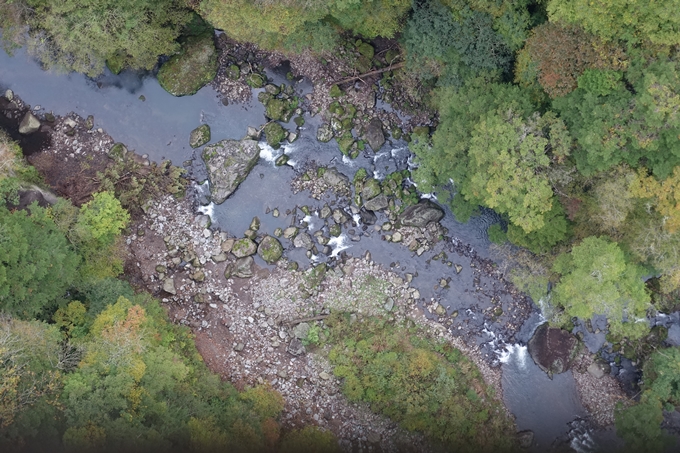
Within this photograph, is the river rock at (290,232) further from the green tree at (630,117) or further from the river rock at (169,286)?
the green tree at (630,117)

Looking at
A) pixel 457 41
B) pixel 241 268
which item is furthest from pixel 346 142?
pixel 241 268

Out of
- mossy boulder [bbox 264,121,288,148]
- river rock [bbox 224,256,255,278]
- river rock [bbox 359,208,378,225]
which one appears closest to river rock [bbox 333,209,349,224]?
river rock [bbox 359,208,378,225]

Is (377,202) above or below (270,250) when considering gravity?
above

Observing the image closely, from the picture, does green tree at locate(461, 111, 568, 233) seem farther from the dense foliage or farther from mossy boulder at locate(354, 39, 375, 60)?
the dense foliage

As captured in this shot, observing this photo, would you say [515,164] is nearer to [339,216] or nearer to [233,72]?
[339,216]

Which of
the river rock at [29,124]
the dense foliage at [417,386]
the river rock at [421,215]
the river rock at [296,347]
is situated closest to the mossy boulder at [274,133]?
the river rock at [421,215]

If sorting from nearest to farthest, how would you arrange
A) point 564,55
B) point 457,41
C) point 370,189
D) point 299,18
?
point 564,55 → point 299,18 → point 457,41 → point 370,189

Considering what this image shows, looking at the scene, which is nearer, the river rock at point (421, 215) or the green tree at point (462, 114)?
the green tree at point (462, 114)

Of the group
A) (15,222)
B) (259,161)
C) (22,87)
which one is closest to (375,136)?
(259,161)
